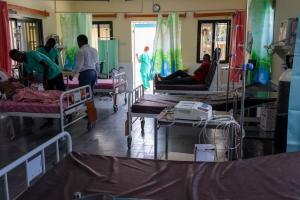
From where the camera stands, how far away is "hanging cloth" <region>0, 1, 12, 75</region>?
4.91 meters

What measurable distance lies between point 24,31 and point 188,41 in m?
3.84

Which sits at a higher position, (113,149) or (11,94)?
(11,94)

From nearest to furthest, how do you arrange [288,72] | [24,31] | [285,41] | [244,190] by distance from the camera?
[244,190] < [288,72] < [285,41] < [24,31]

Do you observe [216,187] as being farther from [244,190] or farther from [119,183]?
[119,183]

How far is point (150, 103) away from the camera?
392 centimetres

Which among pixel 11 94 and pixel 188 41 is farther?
pixel 188 41

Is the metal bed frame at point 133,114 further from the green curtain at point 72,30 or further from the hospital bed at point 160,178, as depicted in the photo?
the green curtain at point 72,30

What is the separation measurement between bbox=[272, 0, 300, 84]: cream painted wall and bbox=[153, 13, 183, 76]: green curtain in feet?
8.69

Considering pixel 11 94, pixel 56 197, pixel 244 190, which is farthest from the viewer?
pixel 11 94

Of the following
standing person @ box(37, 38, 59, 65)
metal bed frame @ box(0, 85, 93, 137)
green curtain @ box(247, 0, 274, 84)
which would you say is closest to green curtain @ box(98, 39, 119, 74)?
standing person @ box(37, 38, 59, 65)

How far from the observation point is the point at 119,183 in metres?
1.61

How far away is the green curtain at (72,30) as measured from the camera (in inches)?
272

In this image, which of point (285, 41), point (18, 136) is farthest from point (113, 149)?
point (285, 41)

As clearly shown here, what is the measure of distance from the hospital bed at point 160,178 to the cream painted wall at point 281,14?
2645mm
